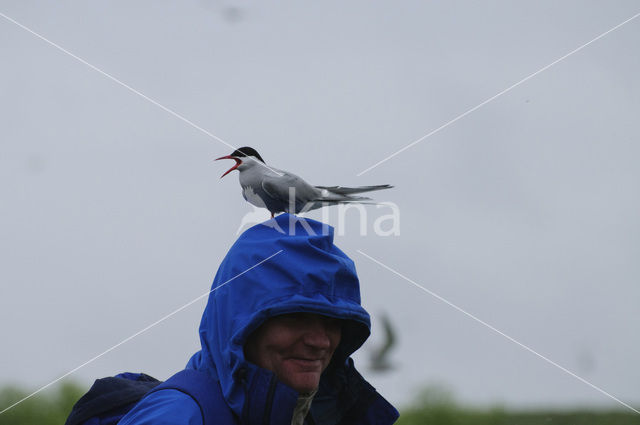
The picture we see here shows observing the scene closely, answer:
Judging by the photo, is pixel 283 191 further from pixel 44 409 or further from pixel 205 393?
pixel 44 409

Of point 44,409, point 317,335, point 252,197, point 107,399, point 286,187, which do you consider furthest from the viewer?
point 44,409

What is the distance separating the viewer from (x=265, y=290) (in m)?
2.71

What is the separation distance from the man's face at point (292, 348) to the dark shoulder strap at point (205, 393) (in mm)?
246

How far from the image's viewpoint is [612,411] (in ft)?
29.6

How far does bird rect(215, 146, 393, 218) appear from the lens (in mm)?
3268

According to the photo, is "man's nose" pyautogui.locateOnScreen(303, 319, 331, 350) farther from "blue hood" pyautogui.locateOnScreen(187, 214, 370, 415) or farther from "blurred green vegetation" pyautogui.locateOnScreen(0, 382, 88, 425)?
"blurred green vegetation" pyautogui.locateOnScreen(0, 382, 88, 425)

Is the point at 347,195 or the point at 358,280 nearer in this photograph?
the point at 358,280

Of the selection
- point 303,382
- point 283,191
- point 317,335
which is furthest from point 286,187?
point 303,382

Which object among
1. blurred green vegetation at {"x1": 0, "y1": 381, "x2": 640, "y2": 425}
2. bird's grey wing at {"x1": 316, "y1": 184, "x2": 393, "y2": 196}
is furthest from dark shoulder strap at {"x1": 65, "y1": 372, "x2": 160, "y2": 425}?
blurred green vegetation at {"x1": 0, "y1": 381, "x2": 640, "y2": 425}

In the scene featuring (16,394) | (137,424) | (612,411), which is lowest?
(612,411)

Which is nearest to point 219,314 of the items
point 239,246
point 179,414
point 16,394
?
point 239,246

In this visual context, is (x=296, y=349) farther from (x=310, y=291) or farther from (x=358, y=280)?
(x=358, y=280)

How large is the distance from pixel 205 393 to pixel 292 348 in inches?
16.5

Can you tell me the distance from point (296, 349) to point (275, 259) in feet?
1.30
